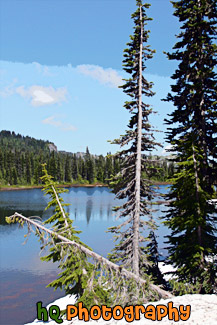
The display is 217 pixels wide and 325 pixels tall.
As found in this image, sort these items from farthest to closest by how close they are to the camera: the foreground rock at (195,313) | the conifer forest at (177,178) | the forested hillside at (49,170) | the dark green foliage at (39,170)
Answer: the dark green foliage at (39,170), the forested hillside at (49,170), the conifer forest at (177,178), the foreground rock at (195,313)

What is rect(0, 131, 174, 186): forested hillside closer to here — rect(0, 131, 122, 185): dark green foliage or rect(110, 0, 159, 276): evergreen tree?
rect(0, 131, 122, 185): dark green foliage

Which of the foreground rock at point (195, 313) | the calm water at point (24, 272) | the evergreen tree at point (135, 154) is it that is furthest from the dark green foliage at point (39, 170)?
the foreground rock at point (195, 313)

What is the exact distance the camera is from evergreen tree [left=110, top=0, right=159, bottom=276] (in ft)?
52.9

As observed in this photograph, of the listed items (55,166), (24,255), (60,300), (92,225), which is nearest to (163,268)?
(60,300)

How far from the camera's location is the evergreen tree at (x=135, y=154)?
16.1 meters

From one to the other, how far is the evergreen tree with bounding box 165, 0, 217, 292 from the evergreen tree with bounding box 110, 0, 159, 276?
5.52 feet

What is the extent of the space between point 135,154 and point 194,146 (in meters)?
4.62

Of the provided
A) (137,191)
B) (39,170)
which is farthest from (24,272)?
(39,170)

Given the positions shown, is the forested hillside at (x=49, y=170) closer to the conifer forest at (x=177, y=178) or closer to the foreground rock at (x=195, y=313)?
the conifer forest at (x=177, y=178)

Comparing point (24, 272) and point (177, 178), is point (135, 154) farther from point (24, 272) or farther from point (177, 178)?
point (24, 272)

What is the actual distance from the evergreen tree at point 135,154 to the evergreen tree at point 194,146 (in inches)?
66.2

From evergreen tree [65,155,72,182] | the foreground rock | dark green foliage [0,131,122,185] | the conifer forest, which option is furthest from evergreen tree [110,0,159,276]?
evergreen tree [65,155,72,182]

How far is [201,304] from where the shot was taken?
8758 millimetres

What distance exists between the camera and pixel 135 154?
17.4m
